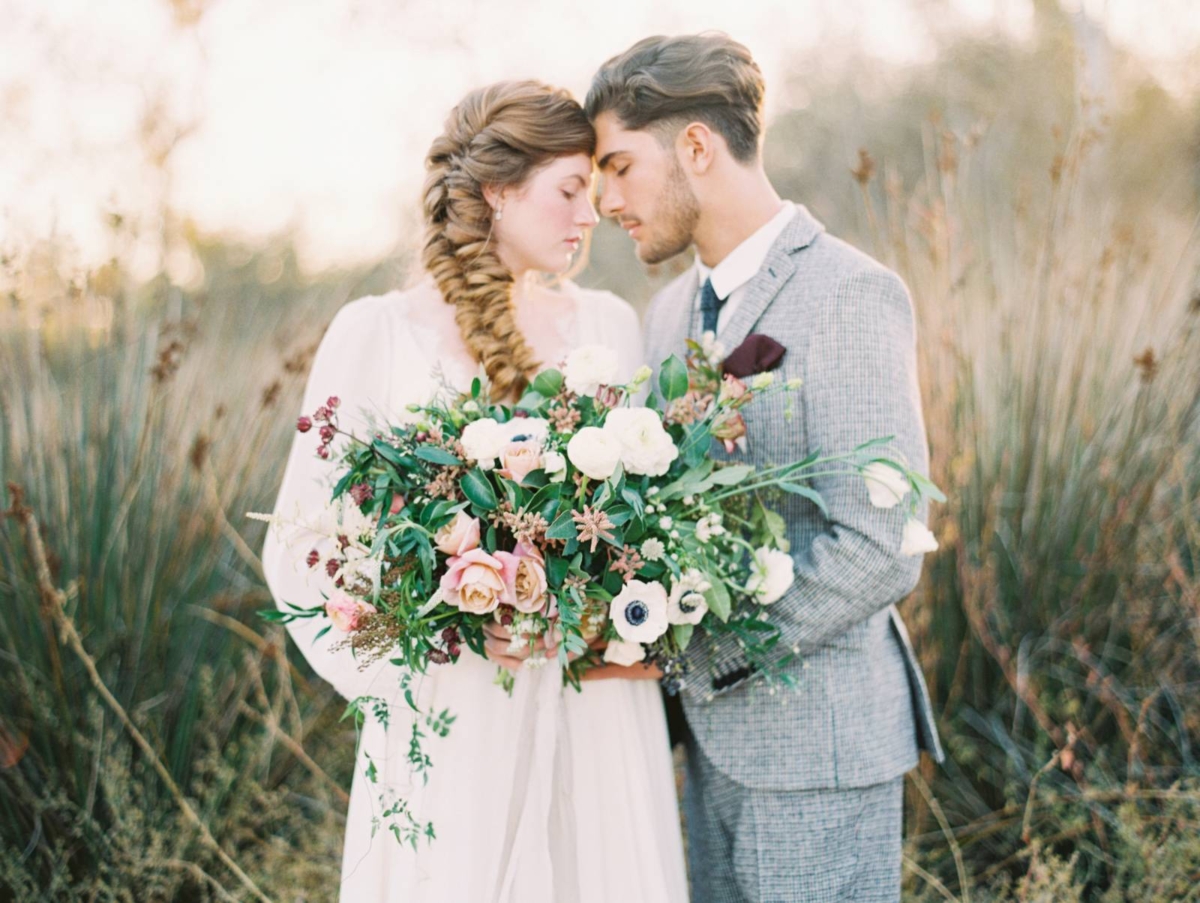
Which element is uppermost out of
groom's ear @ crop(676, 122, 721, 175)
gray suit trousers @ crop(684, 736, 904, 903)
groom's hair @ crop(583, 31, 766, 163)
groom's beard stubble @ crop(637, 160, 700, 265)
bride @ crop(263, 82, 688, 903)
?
groom's hair @ crop(583, 31, 766, 163)

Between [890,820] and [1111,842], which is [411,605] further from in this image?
[1111,842]

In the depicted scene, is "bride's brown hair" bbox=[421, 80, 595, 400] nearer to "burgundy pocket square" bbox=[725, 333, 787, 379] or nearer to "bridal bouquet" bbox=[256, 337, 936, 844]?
"bridal bouquet" bbox=[256, 337, 936, 844]

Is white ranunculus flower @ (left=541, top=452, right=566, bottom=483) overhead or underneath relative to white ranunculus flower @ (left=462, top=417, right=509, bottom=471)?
underneath

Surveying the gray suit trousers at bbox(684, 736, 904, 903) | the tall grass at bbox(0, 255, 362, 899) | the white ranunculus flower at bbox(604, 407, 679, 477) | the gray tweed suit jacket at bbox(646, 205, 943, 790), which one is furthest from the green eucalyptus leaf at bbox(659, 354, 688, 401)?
the tall grass at bbox(0, 255, 362, 899)

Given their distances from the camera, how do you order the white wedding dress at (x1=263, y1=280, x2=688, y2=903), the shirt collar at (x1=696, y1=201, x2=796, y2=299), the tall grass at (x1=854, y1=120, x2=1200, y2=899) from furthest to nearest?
the tall grass at (x1=854, y1=120, x2=1200, y2=899)
the shirt collar at (x1=696, y1=201, x2=796, y2=299)
the white wedding dress at (x1=263, y1=280, x2=688, y2=903)

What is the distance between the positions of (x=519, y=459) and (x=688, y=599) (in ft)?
1.34

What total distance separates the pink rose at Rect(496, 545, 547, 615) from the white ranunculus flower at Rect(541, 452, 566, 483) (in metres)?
0.14

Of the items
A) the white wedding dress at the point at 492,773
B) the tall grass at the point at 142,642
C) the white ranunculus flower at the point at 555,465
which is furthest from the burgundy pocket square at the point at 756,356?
the tall grass at the point at 142,642

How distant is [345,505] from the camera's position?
194 centimetres

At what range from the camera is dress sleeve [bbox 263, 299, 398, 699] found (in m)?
2.06

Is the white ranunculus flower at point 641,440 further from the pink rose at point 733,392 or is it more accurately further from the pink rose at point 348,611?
the pink rose at point 348,611

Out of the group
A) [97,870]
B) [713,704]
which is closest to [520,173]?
[713,704]

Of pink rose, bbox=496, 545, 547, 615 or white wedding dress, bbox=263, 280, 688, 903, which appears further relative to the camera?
white wedding dress, bbox=263, 280, 688, 903

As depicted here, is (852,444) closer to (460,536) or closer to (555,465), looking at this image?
(555,465)
